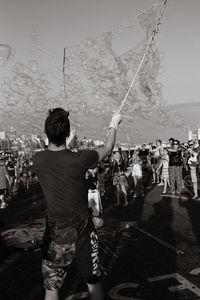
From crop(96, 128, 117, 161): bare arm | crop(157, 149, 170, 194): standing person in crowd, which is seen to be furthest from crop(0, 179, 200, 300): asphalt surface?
crop(157, 149, 170, 194): standing person in crowd

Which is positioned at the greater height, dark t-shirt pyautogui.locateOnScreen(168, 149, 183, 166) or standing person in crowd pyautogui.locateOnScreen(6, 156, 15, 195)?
dark t-shirt pyautogui.locateOnScreen(168, 149, 183, 166)

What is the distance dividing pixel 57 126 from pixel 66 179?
1.42 feet

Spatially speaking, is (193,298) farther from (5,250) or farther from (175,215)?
(175,215)

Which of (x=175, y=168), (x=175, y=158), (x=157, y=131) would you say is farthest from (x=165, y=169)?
(x=157, y=131)

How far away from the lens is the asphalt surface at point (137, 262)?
460 centimetres

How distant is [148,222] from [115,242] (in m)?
1.90

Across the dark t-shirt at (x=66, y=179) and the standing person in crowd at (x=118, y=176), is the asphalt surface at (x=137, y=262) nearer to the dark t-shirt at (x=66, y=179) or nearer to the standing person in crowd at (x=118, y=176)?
the dark t-shirt at (x=66, y=179)

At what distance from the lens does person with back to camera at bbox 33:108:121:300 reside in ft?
10.1

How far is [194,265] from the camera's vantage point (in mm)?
5336

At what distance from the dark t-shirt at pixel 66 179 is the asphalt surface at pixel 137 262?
5.84ft

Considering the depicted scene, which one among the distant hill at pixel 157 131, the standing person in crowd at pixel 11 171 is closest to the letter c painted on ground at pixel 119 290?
the standing person in crowd at pixel 11 171

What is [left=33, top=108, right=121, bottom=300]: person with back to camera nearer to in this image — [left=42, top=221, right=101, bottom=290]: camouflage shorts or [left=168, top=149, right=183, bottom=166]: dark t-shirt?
[left=42, top=221, right=101, bottom=290]: camouflage shorts

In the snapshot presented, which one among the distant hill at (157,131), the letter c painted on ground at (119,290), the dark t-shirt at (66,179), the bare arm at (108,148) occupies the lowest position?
the letter c painted on ground at (119,290)

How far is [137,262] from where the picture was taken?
18.6 ft
